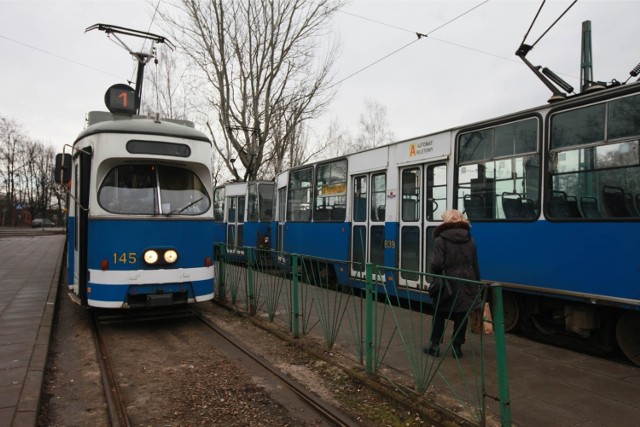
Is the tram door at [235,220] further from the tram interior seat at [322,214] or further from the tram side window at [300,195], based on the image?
the tram interior seat at [322,214]

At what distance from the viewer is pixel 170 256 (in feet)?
22.8

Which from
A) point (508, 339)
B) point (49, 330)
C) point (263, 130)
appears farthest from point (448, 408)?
point (263, 130)

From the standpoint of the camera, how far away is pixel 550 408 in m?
4.00

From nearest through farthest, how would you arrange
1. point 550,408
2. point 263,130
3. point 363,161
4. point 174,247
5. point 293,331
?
point 550,408
point 293,331
point 174,247
point 363,161
point 263,130

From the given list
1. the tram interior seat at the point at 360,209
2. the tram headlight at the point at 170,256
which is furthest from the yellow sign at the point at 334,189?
the tram headlight at the point at 170,256

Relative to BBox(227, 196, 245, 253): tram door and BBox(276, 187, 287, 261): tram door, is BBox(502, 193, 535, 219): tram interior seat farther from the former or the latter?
BBox(227, 196, 245, 253): tram door

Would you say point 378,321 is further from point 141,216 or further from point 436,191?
point 141,216

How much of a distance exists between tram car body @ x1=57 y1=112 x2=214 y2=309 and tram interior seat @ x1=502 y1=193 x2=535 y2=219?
4.51 meters

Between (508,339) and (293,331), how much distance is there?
2.97m

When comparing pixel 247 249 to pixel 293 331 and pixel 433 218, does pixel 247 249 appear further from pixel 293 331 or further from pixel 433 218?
pixel 433 218

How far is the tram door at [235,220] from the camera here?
56.3ft

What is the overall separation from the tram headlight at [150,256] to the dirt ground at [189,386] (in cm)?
112

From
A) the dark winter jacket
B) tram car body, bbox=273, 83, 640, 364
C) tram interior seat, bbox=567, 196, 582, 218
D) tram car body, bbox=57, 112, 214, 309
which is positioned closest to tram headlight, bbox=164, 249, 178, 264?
tram car body, bbox=57, 112, 214, 309

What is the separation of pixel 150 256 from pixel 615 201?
6.04 m
